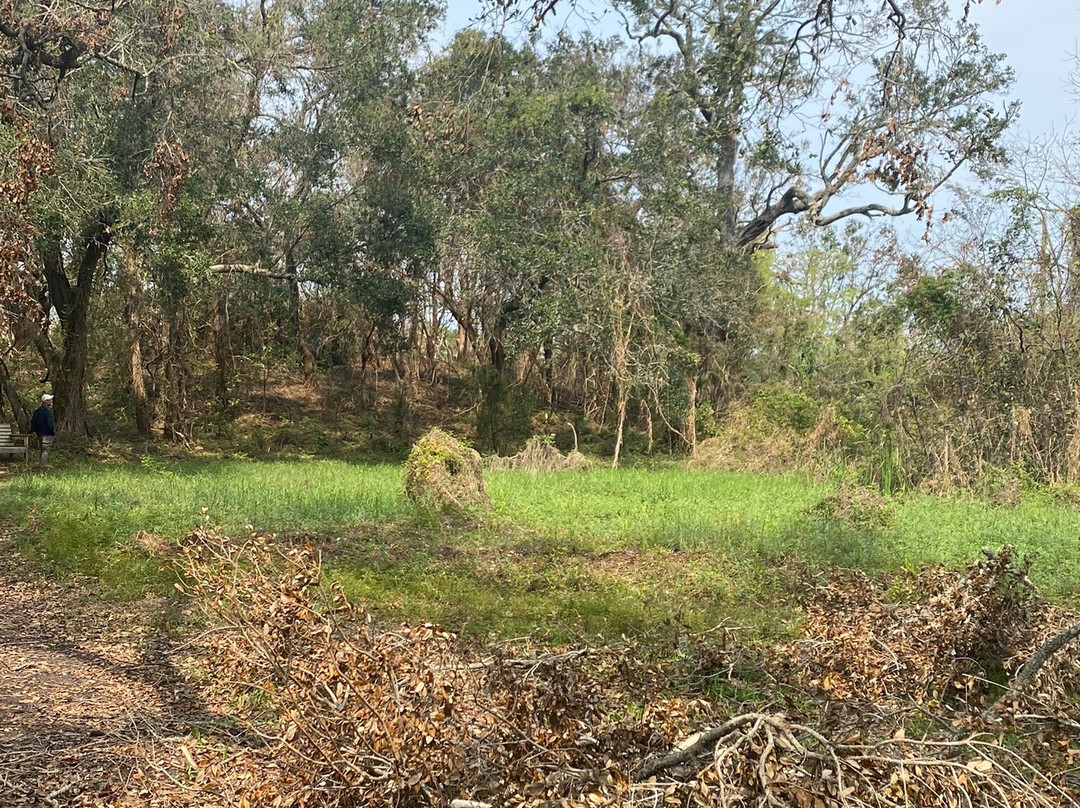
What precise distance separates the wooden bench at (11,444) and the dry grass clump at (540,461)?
23.5 ft

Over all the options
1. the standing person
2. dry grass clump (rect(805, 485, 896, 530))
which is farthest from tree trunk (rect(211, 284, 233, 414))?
dry grass clump (rect(805, 485, 896, 530))

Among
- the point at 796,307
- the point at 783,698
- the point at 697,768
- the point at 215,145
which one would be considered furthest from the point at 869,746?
the point at 796,307

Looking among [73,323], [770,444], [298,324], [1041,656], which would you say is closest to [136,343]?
[73,323]

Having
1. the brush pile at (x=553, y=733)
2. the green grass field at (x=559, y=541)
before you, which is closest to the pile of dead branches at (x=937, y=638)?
the brush pile at (x=553, y=733)

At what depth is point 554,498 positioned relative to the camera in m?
10.5

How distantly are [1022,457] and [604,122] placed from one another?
10038mm

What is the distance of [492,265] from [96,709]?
13247 millimetres

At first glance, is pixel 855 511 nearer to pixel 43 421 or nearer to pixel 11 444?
pixel 43 421

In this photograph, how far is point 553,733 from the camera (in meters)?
2.44

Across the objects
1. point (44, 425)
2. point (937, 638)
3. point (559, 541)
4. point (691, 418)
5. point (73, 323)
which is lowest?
point (559, 541)

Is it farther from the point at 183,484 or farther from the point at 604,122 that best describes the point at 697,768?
the point at 604,122

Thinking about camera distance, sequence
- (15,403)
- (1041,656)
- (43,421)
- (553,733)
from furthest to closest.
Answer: (15,403) → (43,421) → (1041,656) → (553,733)

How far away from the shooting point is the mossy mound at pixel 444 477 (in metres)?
9.23

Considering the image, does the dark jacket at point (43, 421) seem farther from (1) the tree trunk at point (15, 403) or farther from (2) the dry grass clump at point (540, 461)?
(2) the dry grass clump at point (540, 461)
